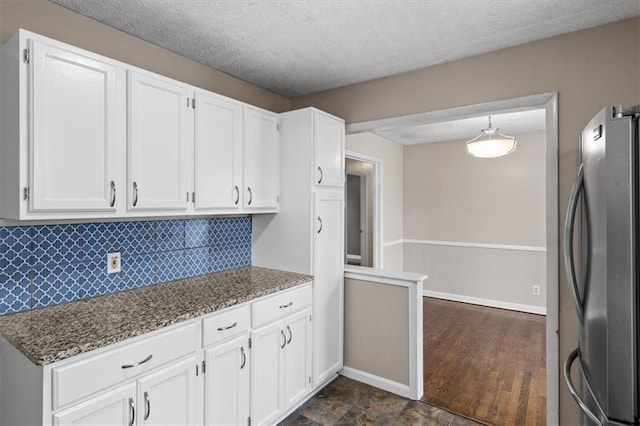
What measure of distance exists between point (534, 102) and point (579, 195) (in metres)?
0.89

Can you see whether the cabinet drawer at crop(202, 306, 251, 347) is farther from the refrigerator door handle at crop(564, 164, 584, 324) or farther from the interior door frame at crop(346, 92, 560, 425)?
the interior door frame at crop(346, 92, 560, 425)

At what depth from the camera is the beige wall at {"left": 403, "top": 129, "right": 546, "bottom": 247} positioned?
4688 millimetres

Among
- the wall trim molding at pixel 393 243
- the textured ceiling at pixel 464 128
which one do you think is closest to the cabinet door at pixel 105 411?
the textured ceiling at pixel 464 128

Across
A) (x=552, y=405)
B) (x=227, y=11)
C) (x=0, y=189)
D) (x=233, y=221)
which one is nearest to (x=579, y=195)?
(x=552, y=405)

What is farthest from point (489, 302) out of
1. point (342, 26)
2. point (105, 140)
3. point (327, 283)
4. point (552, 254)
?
point (105, 140)

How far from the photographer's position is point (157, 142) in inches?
75.8

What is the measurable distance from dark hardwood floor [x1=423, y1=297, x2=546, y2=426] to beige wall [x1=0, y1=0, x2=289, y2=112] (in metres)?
2.93

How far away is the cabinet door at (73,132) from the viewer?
1.48 m

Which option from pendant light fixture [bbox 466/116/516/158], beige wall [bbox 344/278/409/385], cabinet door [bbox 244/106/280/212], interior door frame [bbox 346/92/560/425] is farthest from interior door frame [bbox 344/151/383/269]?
interior door frame [bbox 346/92/560/425]

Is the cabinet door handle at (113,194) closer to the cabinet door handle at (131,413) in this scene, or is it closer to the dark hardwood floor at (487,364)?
the cabinet door handle at (131,413)

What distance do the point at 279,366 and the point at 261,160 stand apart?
4.82 feet

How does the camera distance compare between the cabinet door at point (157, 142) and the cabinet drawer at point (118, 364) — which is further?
the cabinet door at point (157, 142)

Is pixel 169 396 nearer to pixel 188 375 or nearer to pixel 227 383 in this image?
pixel 188 375

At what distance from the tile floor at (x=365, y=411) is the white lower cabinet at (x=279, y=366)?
134 millimetres
